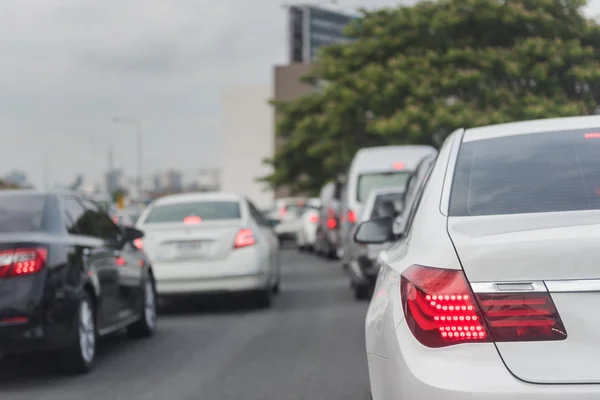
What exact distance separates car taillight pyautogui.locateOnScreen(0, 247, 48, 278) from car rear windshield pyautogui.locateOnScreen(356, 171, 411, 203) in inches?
387

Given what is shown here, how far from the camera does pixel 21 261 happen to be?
7547 millimetres

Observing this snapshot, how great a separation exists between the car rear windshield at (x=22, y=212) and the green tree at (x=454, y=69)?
24.6 metres

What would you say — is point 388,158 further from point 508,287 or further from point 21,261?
point 508,287

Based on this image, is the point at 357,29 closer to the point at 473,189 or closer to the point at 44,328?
the point at 44,328

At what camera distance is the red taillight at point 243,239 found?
1276 cm

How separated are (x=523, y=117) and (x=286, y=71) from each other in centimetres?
7223

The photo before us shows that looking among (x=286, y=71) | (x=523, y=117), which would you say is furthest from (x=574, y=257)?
(x=286, y=71)

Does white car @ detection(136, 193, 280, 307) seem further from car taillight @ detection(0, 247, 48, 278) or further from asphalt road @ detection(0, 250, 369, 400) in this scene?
car taillight @ detection(0, 247, 48, 278)

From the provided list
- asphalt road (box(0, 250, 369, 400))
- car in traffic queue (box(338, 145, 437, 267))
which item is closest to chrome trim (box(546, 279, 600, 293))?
asphalt road (box(0, 250, 369, 400))

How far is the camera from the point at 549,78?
35.8 meters

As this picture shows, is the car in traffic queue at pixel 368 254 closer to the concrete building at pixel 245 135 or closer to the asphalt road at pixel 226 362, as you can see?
the asphalt road at pixel 226 362

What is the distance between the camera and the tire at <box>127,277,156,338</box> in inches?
411

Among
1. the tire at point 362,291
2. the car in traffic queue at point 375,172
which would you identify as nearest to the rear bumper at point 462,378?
the tire at point 362,291

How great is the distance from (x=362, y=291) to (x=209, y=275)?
95.1 inches
